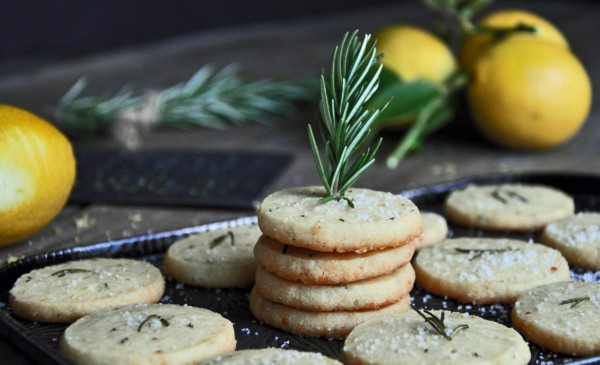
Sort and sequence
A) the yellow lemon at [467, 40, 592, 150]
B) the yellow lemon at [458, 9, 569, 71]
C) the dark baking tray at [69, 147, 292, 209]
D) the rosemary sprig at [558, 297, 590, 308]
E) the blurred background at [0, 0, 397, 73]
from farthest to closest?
the blurred background at [0, 0, 397, 73]
the yellow lemon at [458, 9, 569, 71]
the yellow lemon at [467, 40, 592, 150]
the dark baking tray at [69, 147, 292, 209]
the rosemary sprig at [558, 297, 590, 308]

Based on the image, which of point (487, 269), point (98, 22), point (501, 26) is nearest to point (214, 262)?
point (487, 269)

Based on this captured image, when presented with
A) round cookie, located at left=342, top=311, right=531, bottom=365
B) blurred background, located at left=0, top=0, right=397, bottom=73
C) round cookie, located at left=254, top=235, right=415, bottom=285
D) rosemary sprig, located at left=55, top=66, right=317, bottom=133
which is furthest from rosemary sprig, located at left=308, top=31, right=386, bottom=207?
blurred background, located at left=0, top=0, right=397, bottom=73

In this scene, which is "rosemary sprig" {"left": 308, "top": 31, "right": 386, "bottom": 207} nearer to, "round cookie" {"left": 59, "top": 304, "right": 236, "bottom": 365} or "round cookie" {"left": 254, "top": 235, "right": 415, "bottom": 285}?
"round cookie" {"left": 254, "top": 235, "right": 415, "bottom": 285}

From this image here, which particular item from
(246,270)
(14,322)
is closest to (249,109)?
(246,270)

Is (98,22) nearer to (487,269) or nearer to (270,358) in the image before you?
(487,269)

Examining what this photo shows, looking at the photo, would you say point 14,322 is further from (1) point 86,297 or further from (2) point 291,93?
(2) point 291,93

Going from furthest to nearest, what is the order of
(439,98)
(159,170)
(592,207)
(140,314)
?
(439,98) < (159,170) < (592,207) < (140,314)

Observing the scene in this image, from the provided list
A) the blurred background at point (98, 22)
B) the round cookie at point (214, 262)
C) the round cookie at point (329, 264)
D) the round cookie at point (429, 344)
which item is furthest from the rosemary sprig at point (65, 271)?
the blurred background at point (98, 22)
